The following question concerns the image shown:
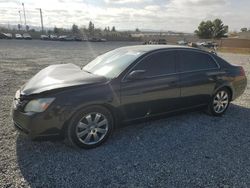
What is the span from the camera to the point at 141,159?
134 inches

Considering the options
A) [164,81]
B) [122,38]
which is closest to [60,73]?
[164,81]

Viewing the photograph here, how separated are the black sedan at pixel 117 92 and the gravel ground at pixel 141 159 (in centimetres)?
36

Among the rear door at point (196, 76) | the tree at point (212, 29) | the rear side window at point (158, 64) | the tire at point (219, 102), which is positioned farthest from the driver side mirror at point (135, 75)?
the tree at point (212, 29)

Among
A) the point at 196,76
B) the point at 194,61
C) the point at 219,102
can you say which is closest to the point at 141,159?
the point at 196,76

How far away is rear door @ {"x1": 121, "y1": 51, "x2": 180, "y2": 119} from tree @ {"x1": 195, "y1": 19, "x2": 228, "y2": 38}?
69.4 metres

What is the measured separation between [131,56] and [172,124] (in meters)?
1.60

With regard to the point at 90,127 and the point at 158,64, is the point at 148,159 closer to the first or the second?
the point at 90,127

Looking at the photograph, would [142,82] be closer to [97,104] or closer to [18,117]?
[97,104]

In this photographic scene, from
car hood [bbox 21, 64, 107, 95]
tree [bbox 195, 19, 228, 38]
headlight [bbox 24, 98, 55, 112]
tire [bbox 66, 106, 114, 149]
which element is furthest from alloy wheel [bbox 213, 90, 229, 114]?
tree [bbox 195, 19, 228, 38]

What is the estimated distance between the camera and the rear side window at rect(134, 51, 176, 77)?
4000 millimetres

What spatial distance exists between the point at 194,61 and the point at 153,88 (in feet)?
4.03

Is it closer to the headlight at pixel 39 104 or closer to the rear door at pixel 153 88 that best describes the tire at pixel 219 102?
the rear door at pixel 153 88

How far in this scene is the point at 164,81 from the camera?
4.14 meters

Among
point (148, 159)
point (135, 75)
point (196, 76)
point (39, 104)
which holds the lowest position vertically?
point (148, 159)
